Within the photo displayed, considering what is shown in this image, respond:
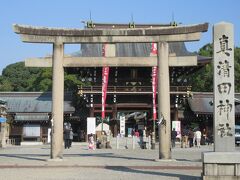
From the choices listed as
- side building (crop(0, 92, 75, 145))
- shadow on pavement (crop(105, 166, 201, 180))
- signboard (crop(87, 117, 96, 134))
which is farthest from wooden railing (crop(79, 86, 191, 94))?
shadow on pavement (crop(105, 166, 201, 180))

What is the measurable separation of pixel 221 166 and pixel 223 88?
2.20 meters

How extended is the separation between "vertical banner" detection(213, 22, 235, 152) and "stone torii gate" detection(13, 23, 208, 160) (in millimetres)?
6129

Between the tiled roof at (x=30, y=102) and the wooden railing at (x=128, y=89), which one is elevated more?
the wooden railing at (x=128, y=89)

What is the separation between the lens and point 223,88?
502 inches

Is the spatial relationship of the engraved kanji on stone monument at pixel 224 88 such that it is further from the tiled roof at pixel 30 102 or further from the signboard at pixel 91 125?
the tiled roof at pixel 30 102

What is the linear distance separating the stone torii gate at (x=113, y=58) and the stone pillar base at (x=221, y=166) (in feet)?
22.4

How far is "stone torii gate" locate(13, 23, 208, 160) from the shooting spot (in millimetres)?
18984

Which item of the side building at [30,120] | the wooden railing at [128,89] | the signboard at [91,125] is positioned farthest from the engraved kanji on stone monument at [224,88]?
the side building at [30,120]

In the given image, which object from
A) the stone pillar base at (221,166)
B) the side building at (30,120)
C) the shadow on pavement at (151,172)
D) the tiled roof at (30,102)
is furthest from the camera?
the tiled roof at (30,102)

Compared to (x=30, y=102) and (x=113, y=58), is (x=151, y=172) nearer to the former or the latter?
(x=113, y=58)

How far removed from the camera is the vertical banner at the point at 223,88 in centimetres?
1245

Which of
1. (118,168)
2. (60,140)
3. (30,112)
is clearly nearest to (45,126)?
(30,112)

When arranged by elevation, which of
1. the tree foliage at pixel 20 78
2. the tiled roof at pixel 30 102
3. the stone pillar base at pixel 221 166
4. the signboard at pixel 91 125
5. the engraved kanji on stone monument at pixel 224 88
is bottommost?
the stone pillar base at pixel 221 166

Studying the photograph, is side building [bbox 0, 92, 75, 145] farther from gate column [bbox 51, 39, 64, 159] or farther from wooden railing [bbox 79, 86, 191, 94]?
gate column [bbox 51, 39, 64, 159]
